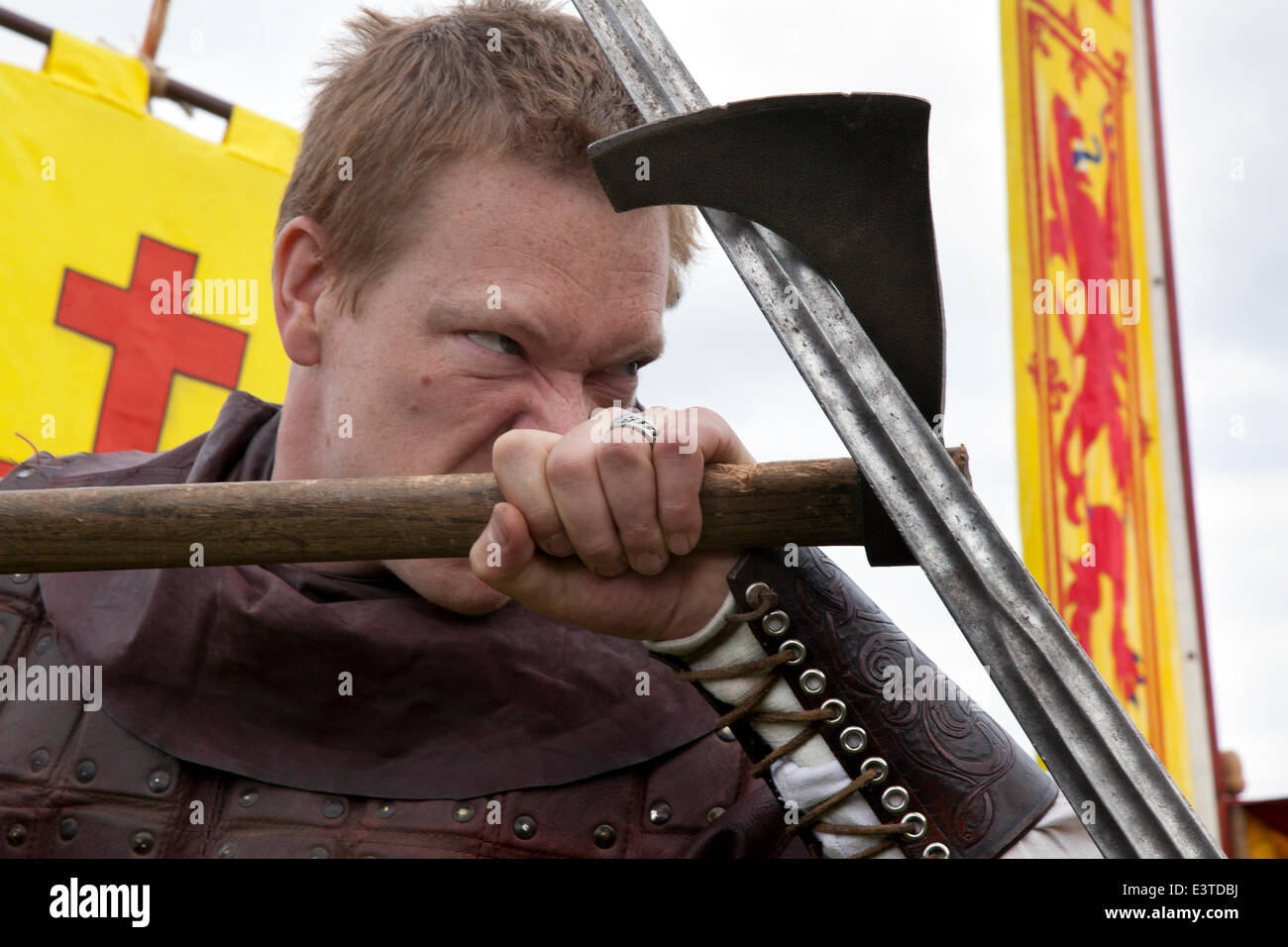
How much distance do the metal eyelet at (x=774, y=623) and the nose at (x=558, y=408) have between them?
0.44m

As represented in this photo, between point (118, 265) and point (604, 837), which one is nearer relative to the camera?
point (604, 837)

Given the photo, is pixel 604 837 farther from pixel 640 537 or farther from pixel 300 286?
pixel 300 286

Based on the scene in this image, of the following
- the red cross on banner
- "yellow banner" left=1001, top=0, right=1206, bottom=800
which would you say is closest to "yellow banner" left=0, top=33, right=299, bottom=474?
the red cross on banner

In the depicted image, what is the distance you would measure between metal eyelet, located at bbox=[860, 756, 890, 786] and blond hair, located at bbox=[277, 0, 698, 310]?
A: 95cm

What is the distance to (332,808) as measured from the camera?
1749mm

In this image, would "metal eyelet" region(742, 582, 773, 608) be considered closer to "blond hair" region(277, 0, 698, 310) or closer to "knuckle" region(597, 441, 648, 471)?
"knuckle" region(597, 441, 648, 471)

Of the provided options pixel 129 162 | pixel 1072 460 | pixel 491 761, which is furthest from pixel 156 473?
pixel 1072 460

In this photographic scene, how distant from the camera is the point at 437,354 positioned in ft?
5.90

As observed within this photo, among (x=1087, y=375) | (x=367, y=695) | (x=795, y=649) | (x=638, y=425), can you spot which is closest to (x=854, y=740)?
(x=795, y=649)

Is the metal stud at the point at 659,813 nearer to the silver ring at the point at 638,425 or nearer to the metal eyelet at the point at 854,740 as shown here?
the metal eyelet at the point at 854,740

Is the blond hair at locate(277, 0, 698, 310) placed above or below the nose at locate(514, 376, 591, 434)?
above

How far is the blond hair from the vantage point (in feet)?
6.18

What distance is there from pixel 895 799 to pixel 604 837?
1.52 feet

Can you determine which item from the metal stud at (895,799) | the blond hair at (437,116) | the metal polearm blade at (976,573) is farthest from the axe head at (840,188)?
the blond hair at (437,116)
